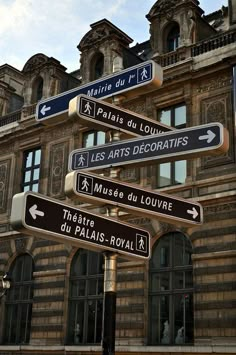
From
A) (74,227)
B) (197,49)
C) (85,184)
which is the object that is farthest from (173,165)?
(74,227)

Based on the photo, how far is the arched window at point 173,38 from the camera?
20.3 metres

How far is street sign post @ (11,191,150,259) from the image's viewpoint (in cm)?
609

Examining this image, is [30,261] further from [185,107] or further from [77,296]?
[185,107]

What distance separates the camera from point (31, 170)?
23328 mm

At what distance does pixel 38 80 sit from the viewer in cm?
2520

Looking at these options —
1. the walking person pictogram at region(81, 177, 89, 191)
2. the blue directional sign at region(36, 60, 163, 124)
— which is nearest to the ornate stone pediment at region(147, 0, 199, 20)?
the blue directional sign at region(36, 60, 163, 124)

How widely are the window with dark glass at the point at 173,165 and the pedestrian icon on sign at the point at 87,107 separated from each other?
1051cm

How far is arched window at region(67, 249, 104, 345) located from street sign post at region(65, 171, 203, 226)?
38.8 ft

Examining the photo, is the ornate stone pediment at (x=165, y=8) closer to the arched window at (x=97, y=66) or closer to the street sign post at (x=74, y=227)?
the arched window at (x=97, y=66)

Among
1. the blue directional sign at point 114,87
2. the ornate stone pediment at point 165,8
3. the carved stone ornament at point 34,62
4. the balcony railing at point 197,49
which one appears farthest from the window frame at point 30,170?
the blue directional sign at point 114,87

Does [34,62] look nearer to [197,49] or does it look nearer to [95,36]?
[95,36]

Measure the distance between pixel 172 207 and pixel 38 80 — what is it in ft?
62.5

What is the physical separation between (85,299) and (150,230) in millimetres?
3696

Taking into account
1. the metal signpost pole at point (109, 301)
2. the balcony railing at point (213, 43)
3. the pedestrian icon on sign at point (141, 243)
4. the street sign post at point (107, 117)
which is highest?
the balcony railing at point (213, 43)
